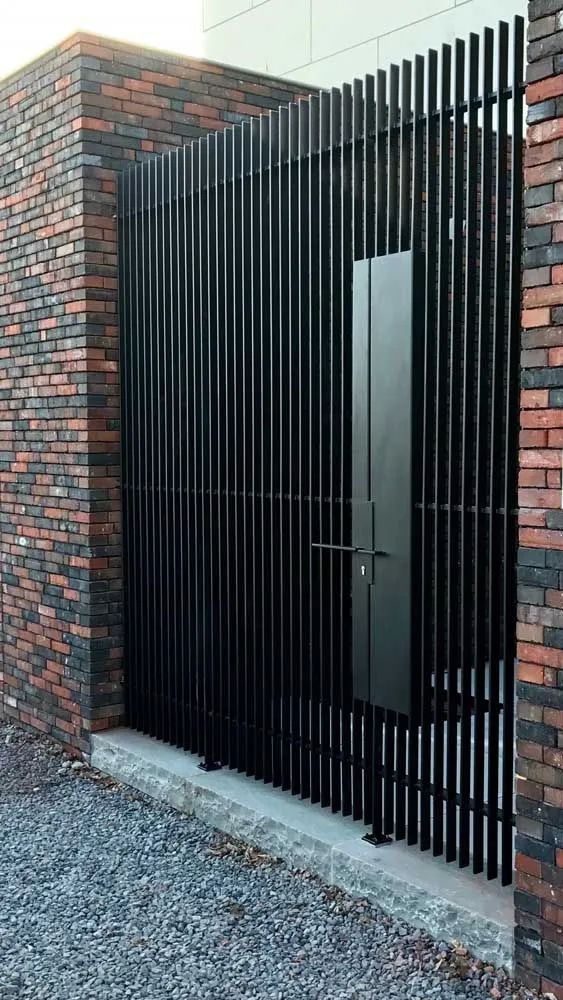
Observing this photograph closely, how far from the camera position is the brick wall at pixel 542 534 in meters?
3.15

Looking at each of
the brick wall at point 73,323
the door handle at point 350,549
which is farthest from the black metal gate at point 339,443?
the brick wall at point 73,323

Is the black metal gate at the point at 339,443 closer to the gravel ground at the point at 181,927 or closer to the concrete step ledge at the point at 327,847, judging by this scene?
the concrete step ledge at the point at 327,847

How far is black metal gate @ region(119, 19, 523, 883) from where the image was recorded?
367cm

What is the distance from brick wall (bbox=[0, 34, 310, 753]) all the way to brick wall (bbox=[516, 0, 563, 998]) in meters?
3.24

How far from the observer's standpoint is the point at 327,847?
419cm

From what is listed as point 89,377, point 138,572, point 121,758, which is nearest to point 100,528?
point 138,572

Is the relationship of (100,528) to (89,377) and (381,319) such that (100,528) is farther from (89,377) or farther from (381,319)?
(381,319)

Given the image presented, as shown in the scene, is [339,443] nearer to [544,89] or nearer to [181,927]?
[544,89]

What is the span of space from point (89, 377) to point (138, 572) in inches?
47.4

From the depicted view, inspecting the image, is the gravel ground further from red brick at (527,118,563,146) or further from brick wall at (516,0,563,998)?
red brick at (527,118,563,146)

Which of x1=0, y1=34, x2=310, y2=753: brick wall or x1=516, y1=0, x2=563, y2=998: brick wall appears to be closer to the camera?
x1=516, y1=0, x2=563, y2=998: brick wall

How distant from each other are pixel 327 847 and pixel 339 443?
1.75 m

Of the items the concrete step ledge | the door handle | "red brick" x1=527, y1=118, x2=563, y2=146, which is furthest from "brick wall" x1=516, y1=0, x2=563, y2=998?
the door handle

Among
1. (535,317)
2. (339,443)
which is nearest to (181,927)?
(339,443)
